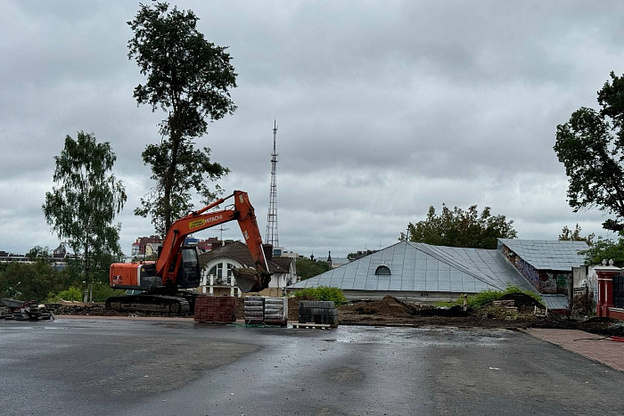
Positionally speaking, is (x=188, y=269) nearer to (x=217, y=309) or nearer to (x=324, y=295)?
(x=217, y=309)

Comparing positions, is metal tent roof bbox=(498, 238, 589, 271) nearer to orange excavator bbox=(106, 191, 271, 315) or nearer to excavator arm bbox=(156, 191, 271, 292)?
orange excavator bbox=(106, 191, 271, 315)

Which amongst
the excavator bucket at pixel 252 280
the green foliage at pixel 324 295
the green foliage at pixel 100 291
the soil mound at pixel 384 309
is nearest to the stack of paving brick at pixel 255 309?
the excavator bucket at pixel 252 280

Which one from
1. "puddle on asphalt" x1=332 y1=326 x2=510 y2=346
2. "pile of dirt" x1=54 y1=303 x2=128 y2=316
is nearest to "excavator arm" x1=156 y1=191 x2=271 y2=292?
"pile of dirt" x1=54 y1=303 x2=128 y2=316

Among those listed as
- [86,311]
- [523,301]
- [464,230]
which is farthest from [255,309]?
[464,230]

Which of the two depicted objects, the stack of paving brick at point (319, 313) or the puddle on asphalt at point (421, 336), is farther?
the stack of paving brick at point (319, 313)

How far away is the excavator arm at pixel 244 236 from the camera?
24578mm

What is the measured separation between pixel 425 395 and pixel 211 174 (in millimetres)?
33745

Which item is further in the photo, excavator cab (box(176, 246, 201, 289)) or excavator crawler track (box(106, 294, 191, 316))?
excavator cab (box(176, 246, 201, 289))

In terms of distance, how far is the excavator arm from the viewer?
24.6 meters

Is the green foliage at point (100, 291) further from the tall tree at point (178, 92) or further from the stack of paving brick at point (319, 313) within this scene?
the stack of paving brick at point (319, 313)

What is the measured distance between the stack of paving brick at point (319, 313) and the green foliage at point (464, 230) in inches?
2099

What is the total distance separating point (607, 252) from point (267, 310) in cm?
2297

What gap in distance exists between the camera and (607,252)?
37094 mm

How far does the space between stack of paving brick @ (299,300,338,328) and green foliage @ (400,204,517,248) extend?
5333 centimetres
